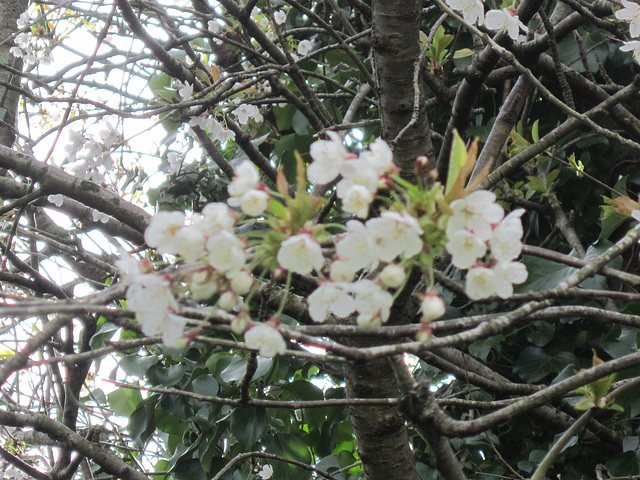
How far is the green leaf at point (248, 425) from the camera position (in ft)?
4.59

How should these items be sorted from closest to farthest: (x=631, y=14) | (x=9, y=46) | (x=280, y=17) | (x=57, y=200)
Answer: (x=631, y=14) → (x=57, y=200) → (x=280, y=17) → (x=9, y=46)

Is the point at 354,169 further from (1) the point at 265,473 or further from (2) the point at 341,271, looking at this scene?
(1) the point at 265,473

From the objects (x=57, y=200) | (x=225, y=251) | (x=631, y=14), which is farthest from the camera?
(x=57, y=200)

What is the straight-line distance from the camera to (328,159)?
1.93ft

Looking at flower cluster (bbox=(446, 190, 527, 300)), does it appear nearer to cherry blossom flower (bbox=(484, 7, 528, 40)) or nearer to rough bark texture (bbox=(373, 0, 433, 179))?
rough bark texture (bbox=(373, 0, 433, 179))

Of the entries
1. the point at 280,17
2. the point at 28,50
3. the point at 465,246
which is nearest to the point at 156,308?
the point at 465,246

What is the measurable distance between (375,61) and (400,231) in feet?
2.35

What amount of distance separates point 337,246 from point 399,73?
0.67m

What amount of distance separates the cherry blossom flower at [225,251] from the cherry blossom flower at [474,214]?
7.5 inches

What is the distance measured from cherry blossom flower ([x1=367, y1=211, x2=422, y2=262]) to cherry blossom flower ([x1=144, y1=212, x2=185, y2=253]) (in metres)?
0.19

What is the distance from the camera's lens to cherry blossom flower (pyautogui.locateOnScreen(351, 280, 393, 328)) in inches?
21.4

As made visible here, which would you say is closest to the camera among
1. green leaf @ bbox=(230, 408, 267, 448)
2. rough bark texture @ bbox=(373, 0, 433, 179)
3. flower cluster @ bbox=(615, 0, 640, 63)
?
rough bark texture @ bbox=(373, 0, 433, 179)

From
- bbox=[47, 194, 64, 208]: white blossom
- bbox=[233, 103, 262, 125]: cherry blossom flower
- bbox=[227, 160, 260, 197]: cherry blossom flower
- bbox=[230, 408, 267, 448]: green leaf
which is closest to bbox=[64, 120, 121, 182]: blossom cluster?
bbox=[47, 194, 64, 208]: white blossom

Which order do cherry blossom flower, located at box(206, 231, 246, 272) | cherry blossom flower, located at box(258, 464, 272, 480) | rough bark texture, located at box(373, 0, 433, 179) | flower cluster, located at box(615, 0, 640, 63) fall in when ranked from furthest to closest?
1. cherry blossom flower, located at box(258, 464, 272, 480)
2. flower cluster, located at box(615, 0, 640, 63)
3. rough bark texture, located at box(373, 0, 433, 179)
4. cherry blossom flower, located at box(206, 231, 246, 272)
